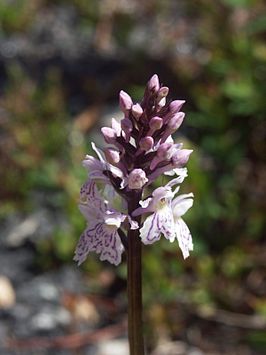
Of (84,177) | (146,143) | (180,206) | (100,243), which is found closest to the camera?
(146,143)

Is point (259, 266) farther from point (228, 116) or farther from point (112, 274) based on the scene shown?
point (228, 116)

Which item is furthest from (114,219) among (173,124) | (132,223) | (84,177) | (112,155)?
(84,177)

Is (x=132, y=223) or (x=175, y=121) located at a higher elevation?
(x=175, y=121)

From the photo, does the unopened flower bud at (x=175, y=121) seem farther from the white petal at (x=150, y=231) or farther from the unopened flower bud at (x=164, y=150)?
the white petal at (x=150, y=231)

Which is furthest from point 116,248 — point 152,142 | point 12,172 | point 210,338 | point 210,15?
point 210,15

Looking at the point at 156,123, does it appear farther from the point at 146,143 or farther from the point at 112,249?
the point at 112,249
